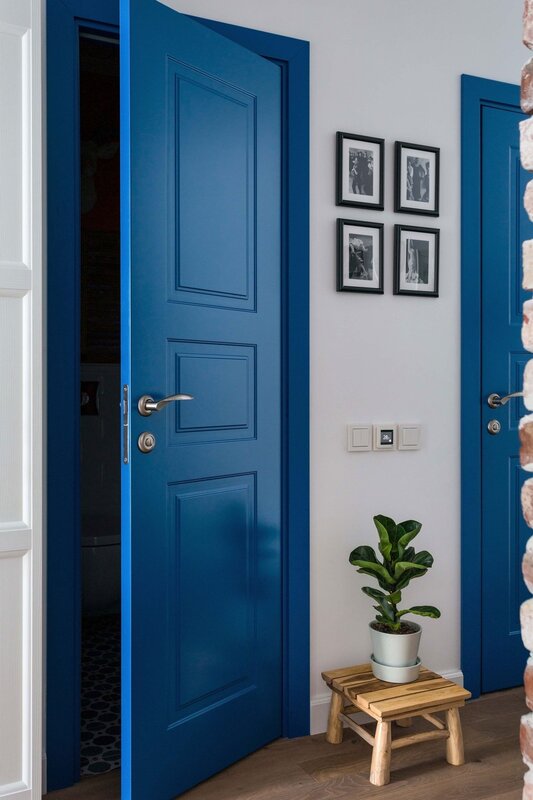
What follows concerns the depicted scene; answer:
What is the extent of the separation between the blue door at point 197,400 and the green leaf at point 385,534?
322 mm

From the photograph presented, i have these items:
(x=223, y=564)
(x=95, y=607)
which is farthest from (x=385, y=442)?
(x=95, y=607)

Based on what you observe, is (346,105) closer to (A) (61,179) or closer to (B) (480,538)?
(A) (61,179)

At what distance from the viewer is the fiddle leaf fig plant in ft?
7.33

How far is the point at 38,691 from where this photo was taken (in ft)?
5.94

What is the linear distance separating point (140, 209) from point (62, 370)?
1.75 feet

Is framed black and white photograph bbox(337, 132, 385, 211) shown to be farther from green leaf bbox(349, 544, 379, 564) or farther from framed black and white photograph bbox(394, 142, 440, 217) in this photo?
green leaf bbox(349, 544, 379, 564)

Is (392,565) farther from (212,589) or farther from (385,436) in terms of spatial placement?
(212,589)

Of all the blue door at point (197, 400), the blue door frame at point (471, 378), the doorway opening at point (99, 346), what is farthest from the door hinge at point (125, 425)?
the doorway opening at point (99, 346)

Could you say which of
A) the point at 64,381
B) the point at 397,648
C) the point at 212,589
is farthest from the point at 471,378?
the point at 64,381

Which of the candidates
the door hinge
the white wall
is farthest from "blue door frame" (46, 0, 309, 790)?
the white wall

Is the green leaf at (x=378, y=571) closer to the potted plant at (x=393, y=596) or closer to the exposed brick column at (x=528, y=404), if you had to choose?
the potted plant at (x=393, y=596)

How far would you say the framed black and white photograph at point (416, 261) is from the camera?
249 centimetres

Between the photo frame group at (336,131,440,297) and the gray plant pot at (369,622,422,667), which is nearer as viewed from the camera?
the gray plant pot at (369,622,422,667)

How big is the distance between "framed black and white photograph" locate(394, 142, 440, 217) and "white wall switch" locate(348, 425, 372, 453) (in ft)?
2.51
